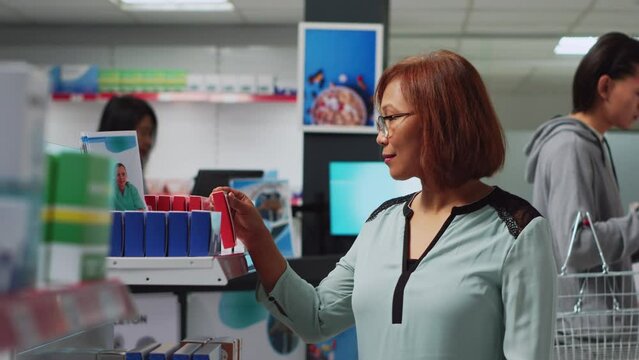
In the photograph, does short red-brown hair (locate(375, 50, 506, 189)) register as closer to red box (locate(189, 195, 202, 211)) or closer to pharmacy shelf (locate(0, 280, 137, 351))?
red box (locate(189, 195, 202, 211))

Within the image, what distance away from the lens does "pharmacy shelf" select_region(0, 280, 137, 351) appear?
0.61 meters

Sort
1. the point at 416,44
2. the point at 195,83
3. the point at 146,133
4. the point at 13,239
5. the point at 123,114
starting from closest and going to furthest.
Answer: the point at 13,239 → the point at 123,114 → the point at 146,133 → the point at 416,44 → the point at 195,83

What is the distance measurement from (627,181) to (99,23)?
18.6ft

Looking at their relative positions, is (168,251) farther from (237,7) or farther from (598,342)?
(237,7)

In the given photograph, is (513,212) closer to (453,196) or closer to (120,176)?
(453,196)

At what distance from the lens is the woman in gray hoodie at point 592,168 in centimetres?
236

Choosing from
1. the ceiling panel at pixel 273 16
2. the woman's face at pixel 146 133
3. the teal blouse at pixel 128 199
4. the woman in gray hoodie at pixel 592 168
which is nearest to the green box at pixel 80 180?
the teal blouse at pixel 128 199

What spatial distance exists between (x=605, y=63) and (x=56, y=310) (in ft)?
7.66

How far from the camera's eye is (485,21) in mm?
7949

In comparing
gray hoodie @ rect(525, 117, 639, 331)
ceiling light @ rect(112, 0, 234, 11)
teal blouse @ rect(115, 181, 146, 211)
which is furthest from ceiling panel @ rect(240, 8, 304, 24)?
teal blouse @ rect(115, 181, 146, 211)

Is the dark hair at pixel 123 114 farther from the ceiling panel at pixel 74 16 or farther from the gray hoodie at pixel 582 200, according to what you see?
the ceiling panel at pixel 74 16

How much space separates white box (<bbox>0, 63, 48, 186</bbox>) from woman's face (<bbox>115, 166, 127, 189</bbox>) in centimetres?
91

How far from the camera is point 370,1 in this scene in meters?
5.18

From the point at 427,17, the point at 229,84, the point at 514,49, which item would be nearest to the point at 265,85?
the point at 229,84
